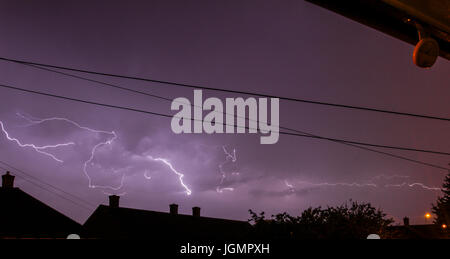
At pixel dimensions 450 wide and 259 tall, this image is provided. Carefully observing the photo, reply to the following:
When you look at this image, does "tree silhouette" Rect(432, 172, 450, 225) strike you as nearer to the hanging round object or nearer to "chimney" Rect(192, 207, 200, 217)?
"chimney" Rect(192, 207, 200, 217)

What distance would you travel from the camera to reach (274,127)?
11.2 metres

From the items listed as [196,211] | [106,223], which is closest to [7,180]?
[106,223]

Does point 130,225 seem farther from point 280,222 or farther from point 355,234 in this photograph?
point 355,234

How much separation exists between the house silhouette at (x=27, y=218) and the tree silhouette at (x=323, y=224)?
939 centimetres

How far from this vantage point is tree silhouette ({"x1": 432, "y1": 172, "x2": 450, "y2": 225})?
3359 centimetres

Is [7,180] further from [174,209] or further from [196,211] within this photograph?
[196,211]

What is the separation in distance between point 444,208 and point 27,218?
32.8m

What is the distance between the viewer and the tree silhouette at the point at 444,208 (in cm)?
3359

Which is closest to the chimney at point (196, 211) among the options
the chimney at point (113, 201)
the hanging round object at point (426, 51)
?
the chimney at point (113, 201)

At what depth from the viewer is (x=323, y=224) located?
19.0 meters
